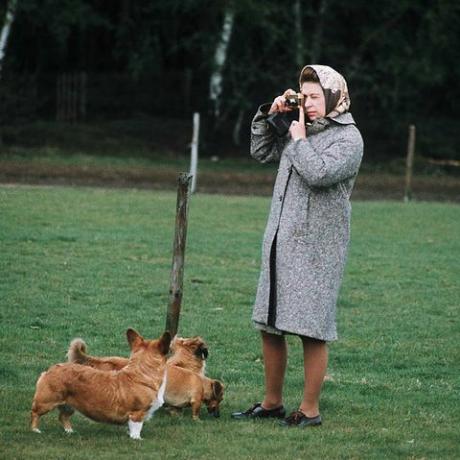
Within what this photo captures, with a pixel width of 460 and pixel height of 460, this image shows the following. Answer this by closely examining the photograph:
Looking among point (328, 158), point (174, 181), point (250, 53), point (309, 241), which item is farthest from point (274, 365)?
point (250, 53)

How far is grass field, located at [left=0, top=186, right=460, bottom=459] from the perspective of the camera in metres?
7.04

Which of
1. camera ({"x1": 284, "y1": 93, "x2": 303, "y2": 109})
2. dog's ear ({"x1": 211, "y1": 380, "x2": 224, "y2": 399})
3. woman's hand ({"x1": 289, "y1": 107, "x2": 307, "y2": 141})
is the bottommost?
dog's ear ({"x1": 211, "y1": 380, "x2": 224, "y2": 399})

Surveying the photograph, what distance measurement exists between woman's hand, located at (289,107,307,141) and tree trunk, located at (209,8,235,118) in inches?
1136

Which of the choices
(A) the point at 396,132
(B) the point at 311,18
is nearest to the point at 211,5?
(B) the point at 311,18

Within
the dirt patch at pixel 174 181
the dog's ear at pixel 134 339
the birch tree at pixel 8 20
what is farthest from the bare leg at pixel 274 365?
the birch tree at pixel 8 20

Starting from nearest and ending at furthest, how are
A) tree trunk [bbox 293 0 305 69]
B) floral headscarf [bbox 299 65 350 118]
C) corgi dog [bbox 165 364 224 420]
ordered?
floral headscarf [bbox 299 65 350 118] → corgi dog [bbox 165 364 224 420] → tree trunk [bbox 293 0 305 69]

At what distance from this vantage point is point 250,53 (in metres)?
38.6

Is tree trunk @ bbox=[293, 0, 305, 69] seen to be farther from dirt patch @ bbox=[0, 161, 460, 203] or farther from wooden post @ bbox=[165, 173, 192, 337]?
wooden post @ bbox=[165, 173, 192, 337]

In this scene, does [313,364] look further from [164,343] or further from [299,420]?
[164,343]

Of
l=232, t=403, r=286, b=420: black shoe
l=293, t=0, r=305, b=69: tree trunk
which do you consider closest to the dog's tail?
l=232, t=403, r=286, b=420: black shoe

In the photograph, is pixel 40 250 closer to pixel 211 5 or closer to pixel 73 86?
pixel 211 5

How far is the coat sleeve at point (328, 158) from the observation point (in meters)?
7.05

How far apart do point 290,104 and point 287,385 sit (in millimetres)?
2479

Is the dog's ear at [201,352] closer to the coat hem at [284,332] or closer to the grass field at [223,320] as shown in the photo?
the grass field at [223,320]
